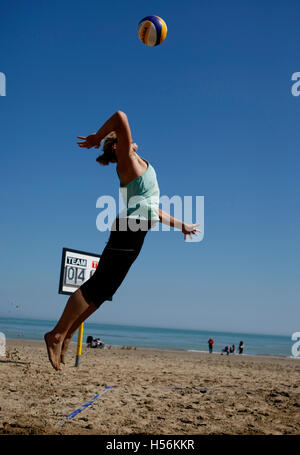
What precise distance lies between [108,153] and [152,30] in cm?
222

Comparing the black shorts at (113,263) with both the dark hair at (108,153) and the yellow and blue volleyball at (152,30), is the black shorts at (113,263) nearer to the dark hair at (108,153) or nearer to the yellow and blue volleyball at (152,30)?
the dark hair at (108,153)

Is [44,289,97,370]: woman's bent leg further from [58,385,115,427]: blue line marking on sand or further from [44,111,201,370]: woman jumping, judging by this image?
[58,385,115,427]: blue line marking on sand

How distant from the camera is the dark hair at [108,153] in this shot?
317cm

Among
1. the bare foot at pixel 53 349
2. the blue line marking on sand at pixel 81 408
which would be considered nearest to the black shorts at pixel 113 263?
the bare foot at pixel 53 349

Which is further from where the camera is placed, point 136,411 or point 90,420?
point 136,411

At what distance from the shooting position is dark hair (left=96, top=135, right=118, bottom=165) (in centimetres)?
317

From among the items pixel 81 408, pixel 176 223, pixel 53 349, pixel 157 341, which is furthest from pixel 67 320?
pixel 157 341

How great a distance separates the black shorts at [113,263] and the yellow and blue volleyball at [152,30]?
276cm

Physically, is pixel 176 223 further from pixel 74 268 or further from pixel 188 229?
pixel 74 268

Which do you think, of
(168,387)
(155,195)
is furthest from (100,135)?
(168,387)
